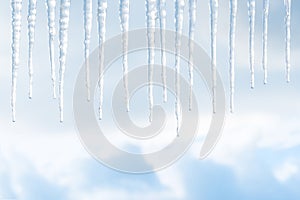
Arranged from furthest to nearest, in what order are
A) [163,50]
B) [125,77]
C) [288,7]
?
[288,7], [163,50], [125,77]

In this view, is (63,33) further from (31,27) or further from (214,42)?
(214,42)

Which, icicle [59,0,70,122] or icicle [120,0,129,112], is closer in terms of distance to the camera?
icicle [120,0,129,112]

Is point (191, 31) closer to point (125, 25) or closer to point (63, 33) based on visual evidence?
point (125, 25)

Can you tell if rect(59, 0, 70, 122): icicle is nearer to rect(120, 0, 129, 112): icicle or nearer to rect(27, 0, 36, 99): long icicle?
rect(27, 0, 36, 99): long icicle

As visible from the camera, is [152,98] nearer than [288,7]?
Yes

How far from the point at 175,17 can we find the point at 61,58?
8.50 ft

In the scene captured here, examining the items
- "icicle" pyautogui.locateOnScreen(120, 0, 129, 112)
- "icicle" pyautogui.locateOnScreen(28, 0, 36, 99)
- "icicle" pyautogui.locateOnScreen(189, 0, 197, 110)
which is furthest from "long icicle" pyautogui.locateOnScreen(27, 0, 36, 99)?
"icicle" pyautogui.locateOnScreen(189, 0, 197, 110)

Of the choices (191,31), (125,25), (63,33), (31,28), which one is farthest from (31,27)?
(191,31)

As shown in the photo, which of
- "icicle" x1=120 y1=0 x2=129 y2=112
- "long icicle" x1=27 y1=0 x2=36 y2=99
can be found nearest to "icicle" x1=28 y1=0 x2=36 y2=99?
"long icicle" x1=27 y1=0 x2=36 y2=99

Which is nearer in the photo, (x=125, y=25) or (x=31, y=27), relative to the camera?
(x=125, y=25)

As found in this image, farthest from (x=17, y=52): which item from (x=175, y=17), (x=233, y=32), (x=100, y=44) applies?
(x=233, y=32)

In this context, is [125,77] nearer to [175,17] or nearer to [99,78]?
[99,78]

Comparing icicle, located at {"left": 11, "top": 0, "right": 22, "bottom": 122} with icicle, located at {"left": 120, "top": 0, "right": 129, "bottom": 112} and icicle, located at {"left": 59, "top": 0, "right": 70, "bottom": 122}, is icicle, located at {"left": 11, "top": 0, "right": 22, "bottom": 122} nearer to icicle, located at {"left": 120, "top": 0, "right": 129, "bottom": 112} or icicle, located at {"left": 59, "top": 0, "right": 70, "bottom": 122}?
icicle, located at {"left": 59, "top": 0, "right": 70, "bottom": 122}

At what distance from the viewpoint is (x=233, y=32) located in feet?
43.0
